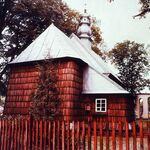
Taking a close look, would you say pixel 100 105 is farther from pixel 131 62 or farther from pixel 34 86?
pixel 131 62

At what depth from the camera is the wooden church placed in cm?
1880

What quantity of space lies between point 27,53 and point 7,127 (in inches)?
541

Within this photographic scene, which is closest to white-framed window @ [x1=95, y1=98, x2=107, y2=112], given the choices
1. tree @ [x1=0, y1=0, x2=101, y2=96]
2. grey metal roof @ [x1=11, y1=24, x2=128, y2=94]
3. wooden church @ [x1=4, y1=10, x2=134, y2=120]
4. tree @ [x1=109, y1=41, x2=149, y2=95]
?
wooden church @ [x1=4, y1=10, x2=134, y2=120]

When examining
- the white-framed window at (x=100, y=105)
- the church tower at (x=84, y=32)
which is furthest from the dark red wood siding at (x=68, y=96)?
the church tower at (x=84, y=32)

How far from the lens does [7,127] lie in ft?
26.6

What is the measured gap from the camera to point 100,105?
20.0m

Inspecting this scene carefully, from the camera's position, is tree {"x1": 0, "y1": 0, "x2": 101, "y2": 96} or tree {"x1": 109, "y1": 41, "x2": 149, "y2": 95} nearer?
tree {"x1": 0, "y1": 0, "x2": 101, "y2": 96}

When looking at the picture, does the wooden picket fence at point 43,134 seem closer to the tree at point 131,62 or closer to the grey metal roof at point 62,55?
the grey metal roof at point 62,55

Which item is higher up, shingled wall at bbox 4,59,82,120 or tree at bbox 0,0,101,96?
tree at bbox 0,0,101,96

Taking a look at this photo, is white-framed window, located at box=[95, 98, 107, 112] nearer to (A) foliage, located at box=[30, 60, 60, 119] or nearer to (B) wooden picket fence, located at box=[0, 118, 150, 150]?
(A) foliage, located at box=[30, 60, 60, 119]

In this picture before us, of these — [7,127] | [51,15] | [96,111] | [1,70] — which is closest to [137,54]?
[51,15]

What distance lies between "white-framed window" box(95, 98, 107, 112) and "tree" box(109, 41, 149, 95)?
2937 cm

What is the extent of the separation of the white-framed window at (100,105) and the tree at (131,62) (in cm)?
2937

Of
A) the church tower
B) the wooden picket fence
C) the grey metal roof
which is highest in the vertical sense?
the church tower
